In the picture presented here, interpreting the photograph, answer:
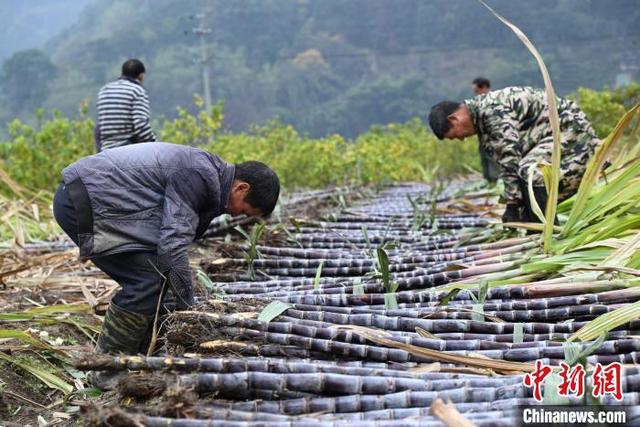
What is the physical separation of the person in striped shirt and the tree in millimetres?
37384

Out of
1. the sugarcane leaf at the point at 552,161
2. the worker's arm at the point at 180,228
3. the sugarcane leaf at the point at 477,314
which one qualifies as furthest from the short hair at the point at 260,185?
the sugarcane leaf at the point at 552,161

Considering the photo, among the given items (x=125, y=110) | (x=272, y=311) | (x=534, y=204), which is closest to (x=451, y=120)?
(x=534, y=204)

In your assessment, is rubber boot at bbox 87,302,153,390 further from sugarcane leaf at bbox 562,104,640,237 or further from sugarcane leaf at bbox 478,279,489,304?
sugarcane leaf at bbox 562,104,640,237

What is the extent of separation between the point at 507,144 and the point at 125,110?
3185 millimetres

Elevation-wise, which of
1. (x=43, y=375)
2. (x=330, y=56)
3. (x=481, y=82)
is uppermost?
(x=330, y=56)

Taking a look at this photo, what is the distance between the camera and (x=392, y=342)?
2365 millimetres

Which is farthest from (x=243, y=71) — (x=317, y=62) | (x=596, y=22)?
(x=596, y=22)

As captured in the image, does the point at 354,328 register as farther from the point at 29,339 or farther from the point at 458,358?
the point at 29,339

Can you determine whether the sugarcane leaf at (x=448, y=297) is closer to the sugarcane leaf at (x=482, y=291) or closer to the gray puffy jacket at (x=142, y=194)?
the sugarcane leaf at (x=482, y=291)

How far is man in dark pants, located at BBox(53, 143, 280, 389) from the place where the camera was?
2.94 m

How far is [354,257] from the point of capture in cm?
414

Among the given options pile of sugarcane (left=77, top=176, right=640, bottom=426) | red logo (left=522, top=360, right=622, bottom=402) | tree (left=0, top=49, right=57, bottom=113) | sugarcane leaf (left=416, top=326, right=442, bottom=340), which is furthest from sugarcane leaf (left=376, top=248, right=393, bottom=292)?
tree (left=0, top=49, right=57, bottom=113)

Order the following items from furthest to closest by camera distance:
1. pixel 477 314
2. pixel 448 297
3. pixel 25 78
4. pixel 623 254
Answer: pixel 25 78, pixel 623 254, pixel 448 297, pixel 477 314

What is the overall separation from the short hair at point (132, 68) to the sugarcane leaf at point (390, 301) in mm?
3814
